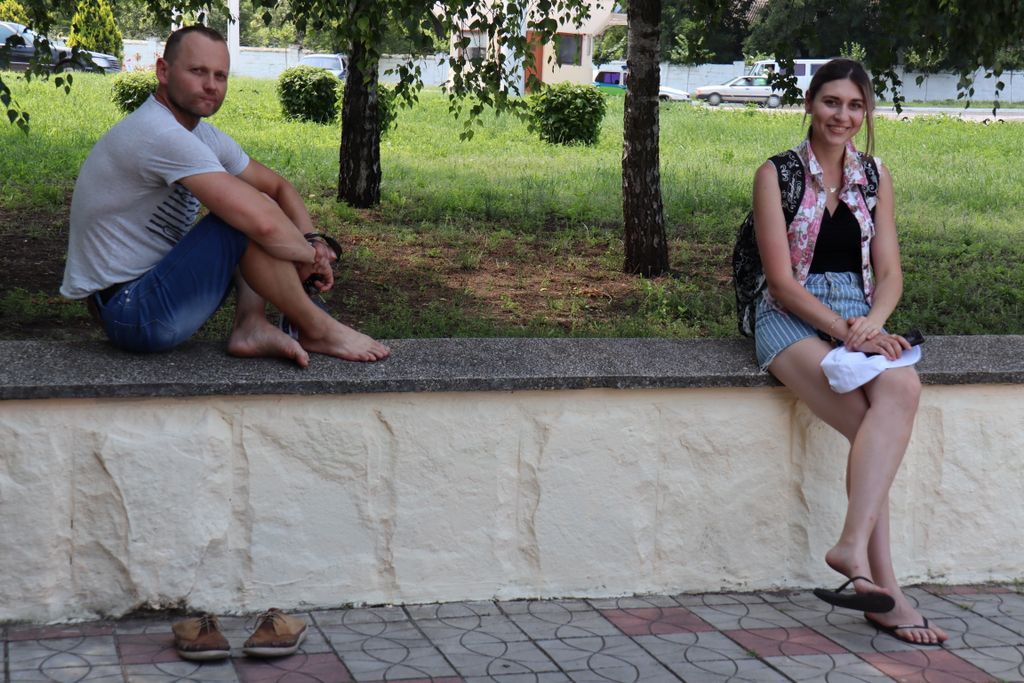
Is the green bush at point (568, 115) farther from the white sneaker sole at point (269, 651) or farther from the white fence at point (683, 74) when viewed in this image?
the white fence at point (683, 74)

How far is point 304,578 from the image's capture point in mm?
3760

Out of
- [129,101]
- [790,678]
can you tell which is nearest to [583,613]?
[790,678]

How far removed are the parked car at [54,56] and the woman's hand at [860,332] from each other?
168 inches

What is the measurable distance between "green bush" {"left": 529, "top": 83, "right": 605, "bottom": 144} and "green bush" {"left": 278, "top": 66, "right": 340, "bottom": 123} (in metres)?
3.61

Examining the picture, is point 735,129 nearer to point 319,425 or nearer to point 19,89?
point 19,89

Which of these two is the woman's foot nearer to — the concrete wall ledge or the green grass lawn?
the concrete wall ledge

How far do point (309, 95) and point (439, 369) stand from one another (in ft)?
55.4

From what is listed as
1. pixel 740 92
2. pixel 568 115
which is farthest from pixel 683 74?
pixel 568 115

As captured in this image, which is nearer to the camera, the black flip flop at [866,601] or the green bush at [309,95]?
the black flip flop at [866,601]

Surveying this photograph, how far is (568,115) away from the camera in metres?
18.6

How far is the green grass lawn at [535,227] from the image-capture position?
24.4ft

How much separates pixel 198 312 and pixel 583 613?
1.50 meters

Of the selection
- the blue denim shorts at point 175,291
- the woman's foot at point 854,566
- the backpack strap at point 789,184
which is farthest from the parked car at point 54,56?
the woman's foot at point 854,566

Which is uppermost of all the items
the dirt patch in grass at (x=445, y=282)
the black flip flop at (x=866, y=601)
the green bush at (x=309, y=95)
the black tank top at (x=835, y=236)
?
the green bush at (x=309, y=95)
